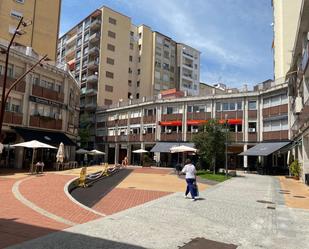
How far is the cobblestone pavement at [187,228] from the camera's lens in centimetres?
732

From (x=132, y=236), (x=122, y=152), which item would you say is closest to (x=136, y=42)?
(x=122, y=152)

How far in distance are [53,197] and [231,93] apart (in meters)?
36.8

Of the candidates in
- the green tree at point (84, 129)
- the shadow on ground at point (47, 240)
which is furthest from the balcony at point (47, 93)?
the shadow on ground at point (47, 240)

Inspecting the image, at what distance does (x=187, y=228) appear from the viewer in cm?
906

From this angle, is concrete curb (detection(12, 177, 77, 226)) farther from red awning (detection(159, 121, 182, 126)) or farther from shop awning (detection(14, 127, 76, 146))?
red awning (detection(159, 121, 182, 126))

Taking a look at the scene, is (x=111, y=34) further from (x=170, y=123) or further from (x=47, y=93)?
(x=47, y=93)

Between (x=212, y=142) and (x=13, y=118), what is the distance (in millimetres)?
18741

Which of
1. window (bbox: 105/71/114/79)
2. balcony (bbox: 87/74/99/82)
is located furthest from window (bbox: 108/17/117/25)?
balcony (bbox: 87/74/99/82)

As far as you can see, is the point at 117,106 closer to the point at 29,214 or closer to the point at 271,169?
the point at 271,169

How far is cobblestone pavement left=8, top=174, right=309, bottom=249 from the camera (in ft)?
24.0

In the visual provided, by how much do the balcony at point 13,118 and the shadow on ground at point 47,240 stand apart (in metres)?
24.8

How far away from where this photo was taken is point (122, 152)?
5947 centimetres

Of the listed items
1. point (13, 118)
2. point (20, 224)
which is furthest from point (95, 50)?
point (20, 224)

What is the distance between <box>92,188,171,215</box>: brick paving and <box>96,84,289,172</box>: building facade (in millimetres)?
19382
